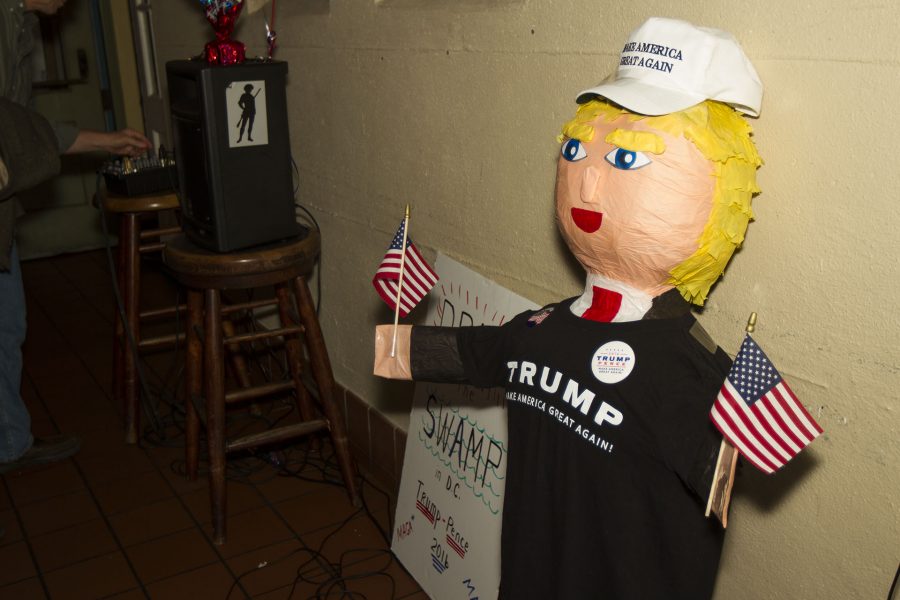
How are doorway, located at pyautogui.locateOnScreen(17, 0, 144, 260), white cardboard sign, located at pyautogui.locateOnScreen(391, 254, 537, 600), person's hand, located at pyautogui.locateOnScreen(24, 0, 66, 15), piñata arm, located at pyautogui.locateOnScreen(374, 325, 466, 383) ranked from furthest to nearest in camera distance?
doorway, located at pyautogui.locateOnScreen(17, 0, 144, 260)
person's hand, located at pyautogui.locateOnScreen(24, 0, 66, 15)
white cardboard sign, located at pyautogui.locateOnScreen(391, 254, 537, 600)
piñata arm, located at pyautogui.locateOnScreen(374, 325, 466, 383)

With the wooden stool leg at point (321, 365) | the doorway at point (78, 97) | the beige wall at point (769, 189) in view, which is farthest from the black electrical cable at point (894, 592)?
the doorway at point (78, 97)

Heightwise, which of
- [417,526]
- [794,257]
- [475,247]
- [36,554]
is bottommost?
[36,554]

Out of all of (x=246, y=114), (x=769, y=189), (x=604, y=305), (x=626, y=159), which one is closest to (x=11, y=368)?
(x=246, y=114)

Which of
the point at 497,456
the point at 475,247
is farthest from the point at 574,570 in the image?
the point at 475,247

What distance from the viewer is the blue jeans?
8.79ft

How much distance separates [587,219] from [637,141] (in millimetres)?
137

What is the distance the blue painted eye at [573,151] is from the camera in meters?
1.25

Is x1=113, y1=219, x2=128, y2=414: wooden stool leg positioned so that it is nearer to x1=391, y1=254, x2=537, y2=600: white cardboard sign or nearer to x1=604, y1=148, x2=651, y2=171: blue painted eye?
x1=391, y1=254, x2=537, y2=600: white cardboard sign

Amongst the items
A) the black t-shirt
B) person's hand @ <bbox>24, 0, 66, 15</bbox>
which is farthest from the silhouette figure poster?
the black t-shirt

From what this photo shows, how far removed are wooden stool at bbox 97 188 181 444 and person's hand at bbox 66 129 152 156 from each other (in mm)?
153

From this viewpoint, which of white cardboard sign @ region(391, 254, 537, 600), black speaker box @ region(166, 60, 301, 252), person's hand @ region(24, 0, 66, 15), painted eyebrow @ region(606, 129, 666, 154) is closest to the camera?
painted eyebrow @ region(606, 129, 666, 154)

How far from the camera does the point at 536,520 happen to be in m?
1.42

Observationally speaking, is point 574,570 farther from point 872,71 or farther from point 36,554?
point 36,554

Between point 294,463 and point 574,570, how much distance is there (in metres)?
1.55
